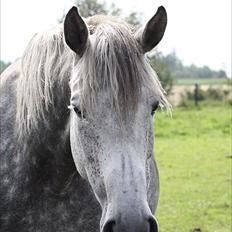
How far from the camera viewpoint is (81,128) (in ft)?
9.04

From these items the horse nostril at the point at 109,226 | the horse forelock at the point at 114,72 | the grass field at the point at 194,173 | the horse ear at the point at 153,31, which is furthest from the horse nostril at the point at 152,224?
the grass field at the point at 194,173

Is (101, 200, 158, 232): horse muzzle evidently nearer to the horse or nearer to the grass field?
the horse

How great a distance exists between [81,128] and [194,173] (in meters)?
7.63

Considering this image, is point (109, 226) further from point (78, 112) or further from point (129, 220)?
point (78, 112)

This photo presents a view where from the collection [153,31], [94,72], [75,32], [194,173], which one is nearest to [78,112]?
[94,72]

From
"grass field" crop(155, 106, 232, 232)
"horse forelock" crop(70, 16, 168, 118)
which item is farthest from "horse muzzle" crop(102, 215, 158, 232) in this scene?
"grass field" crop(155, 106, 232, 232)

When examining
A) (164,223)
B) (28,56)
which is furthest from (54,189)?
(164,223)

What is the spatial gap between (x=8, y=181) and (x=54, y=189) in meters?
0.28

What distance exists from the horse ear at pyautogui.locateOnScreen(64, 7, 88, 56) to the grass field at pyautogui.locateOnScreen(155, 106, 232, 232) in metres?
2.40

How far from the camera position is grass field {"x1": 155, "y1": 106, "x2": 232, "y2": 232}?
7.14 metres

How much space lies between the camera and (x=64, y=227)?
11.2 ft

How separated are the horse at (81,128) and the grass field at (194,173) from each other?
1.98 m

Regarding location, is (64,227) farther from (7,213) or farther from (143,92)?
(143,92)

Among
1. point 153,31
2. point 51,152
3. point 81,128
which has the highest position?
point 153,31
